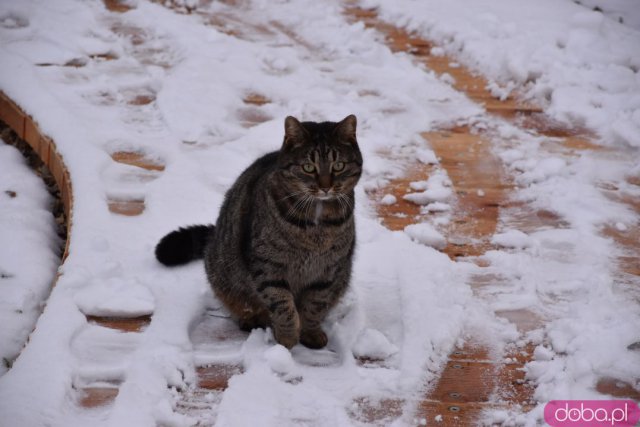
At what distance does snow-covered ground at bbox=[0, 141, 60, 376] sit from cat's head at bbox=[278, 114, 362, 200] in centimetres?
114

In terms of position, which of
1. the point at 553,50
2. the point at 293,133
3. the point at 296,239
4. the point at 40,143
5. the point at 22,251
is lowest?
the point at 22,251

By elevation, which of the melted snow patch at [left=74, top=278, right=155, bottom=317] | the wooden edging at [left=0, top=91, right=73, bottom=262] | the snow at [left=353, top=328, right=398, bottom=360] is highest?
the snow at [left=353, top=328, right=398, bottom=360]

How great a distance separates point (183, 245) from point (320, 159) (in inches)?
29.9

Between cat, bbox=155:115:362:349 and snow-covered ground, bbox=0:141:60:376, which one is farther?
snow-covered ground, bbox=0:141:60:376

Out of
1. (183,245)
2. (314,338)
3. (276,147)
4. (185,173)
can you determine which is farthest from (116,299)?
(276,147)

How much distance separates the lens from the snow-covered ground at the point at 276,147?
230cm

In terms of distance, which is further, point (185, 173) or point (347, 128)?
point (185, 173)

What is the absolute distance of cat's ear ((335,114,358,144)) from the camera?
2518 millimetres

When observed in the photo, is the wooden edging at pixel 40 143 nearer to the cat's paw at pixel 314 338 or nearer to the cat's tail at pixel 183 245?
the cat's tail at pixel 183 245

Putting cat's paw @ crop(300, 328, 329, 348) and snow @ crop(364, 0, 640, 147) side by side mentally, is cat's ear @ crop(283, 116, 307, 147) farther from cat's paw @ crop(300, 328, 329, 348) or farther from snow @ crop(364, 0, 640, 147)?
snow @ crop(364, 0, 640, 147)

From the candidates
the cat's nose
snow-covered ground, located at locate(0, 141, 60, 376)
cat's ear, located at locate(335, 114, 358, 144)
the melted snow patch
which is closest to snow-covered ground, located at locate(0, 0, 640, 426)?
the melted snow patch

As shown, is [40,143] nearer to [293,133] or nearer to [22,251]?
[22,251]

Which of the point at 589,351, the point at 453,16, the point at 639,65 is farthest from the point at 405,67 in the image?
the point at 589,351

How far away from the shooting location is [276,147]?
3.78 meters
